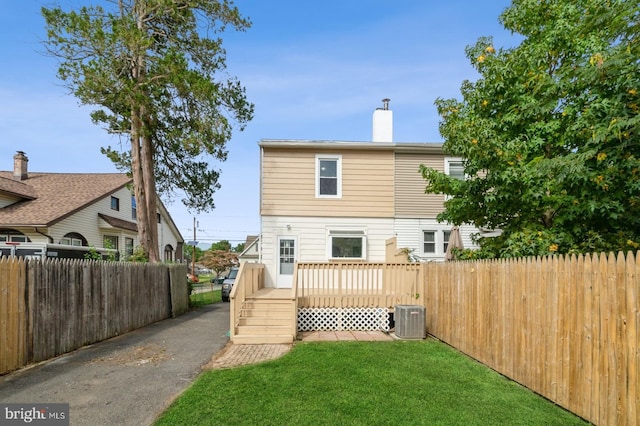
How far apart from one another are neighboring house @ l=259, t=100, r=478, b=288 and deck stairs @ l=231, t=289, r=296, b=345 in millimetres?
3137

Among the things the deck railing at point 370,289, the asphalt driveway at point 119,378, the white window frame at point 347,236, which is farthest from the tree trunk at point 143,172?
the deck railing at point 370,289

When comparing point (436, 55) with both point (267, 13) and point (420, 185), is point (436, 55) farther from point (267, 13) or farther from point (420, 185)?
point (267, 13)

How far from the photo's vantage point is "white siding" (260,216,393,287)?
41.0 feet

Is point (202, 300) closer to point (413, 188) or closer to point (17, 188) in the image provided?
point (17, 188)

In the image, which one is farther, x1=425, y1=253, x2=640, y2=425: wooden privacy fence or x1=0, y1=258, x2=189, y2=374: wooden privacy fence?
x1=0, y1=258, x2=189, y2=374: wooden privacy fence

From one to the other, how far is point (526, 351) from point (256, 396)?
377 cm

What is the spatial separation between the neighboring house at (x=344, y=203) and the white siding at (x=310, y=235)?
0.03 m

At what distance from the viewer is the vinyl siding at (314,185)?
12.7m

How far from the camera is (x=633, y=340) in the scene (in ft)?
11.2

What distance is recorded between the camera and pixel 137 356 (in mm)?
6836

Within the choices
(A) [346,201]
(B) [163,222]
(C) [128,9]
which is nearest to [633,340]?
(A) [346,201]

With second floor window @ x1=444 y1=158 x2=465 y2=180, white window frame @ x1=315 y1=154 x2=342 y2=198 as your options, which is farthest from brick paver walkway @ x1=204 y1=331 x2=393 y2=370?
second floor window @ x1=444 y1=158 x2=465 y2=180

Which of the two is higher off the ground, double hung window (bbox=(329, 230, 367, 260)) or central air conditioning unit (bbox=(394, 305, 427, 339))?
double hung window (bbox=(329, 230, 367, 260))

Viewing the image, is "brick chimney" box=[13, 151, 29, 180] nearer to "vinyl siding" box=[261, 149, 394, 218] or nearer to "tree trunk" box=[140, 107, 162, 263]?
"tree trunk" box=[140, 107, 162, 263]
